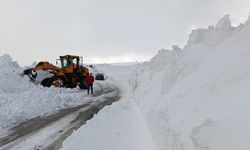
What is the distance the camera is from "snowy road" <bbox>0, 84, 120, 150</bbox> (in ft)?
37.9

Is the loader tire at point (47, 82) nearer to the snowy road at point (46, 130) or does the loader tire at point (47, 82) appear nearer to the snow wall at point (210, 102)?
the snowy road at point (46, 130)

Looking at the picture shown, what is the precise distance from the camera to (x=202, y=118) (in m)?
6.65

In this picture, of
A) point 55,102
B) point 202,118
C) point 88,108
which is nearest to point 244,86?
point 202,118

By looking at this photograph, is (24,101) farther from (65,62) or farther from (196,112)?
(196,112)

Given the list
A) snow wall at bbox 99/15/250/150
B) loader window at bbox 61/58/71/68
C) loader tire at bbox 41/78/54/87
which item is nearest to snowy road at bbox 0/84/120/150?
snow wall at bbox 99/15/250/150

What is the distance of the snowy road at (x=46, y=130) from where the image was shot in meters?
11.6

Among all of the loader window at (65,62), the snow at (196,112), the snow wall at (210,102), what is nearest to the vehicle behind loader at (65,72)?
the loader window at (65,62)

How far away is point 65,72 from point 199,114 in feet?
79.9

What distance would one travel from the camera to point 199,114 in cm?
704

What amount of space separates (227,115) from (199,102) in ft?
5.43

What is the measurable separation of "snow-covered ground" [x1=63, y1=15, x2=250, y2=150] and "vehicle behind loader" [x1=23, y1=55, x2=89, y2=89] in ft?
52.0

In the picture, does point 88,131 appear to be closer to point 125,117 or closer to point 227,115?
point 125,117

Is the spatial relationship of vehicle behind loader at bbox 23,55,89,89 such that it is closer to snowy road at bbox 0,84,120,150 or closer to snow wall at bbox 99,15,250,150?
snowy road at bbox 0,84,120,150

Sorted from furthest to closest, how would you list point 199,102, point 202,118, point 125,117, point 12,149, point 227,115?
point 125,117
point 12,149
point 199,102
point 202,118
point 227,115
